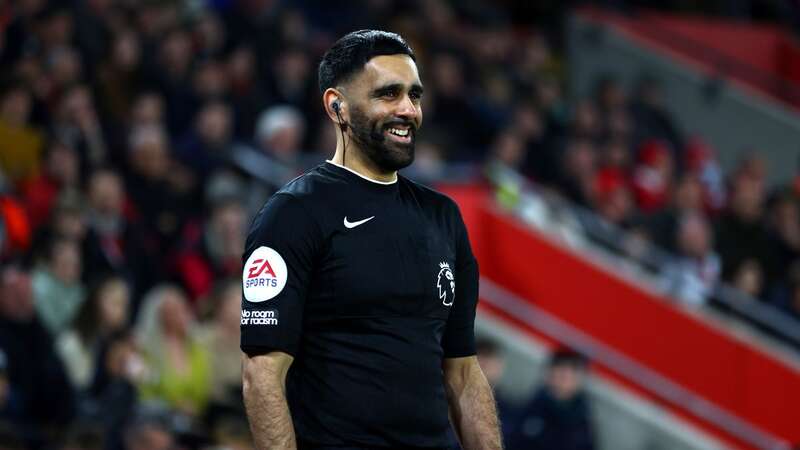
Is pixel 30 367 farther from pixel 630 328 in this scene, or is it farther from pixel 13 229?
pixel 630 328

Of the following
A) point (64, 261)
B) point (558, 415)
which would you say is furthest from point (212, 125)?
point (558, 415)

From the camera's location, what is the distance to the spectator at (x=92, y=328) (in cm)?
805

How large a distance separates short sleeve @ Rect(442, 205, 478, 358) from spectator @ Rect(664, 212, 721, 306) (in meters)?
7.54

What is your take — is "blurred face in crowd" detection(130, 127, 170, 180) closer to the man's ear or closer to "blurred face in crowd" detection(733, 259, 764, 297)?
"blurred face in crowd" detection(733, 259, 764, 297)

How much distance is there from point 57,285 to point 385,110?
16.6 ft

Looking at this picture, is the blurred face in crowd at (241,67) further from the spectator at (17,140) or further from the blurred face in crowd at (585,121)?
the blurred face in crowd at (585,121)

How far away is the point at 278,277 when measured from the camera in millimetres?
3650

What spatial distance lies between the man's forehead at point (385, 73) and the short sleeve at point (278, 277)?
1.29 ft

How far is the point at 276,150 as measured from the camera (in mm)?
10836

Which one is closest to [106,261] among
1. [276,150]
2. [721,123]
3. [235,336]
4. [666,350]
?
[235,336]

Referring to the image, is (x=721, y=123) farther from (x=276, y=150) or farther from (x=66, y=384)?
(x=66, y=384)

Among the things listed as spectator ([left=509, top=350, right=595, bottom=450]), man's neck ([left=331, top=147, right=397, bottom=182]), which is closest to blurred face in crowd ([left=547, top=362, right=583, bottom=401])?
spectator ([left=509, top=350, right=595, bottom=450])

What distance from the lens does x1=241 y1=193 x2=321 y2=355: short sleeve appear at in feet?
11.9

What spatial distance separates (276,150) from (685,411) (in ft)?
12.0
